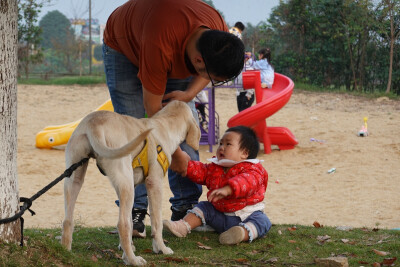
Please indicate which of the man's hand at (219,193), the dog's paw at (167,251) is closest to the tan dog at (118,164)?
the dog's paw at (167,251)

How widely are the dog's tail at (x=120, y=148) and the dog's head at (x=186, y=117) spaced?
879mm

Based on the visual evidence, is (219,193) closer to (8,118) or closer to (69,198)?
(69,198)

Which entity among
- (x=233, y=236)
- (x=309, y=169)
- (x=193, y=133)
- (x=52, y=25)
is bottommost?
(x=309, y=169)

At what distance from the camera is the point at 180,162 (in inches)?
165

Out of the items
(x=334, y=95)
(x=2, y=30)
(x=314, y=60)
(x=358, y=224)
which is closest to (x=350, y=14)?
(x=314, y=60)

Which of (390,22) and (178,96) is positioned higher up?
(390,22)

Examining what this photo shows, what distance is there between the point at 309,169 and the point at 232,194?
588cm

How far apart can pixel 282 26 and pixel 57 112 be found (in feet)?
37.3

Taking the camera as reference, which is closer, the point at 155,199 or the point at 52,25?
the point at 155,199

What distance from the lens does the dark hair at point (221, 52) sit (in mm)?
3330

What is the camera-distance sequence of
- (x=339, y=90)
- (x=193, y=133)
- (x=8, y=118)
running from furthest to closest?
(x=339, y=90) < (x=193, y=133) < (x=8, y=118)

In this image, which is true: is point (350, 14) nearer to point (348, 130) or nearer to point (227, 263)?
point (348, 130)

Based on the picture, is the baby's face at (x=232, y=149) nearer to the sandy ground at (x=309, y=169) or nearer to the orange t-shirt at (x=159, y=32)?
the orange t-shirt at (x=159, y=32)

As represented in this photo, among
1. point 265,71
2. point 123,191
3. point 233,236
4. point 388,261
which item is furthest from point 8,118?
point 265,71
